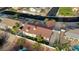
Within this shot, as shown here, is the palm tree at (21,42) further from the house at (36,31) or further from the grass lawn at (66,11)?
the grass lawn at (66,11)

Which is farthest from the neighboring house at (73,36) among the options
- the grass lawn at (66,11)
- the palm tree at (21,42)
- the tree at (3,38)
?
the tree at (3,38)

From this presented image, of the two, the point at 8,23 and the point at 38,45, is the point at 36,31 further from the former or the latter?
the point at 8,23

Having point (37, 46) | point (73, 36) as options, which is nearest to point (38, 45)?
point (37, 46)

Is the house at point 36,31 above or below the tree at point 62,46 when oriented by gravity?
above

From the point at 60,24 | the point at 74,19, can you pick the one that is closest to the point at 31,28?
the point at 60,24
